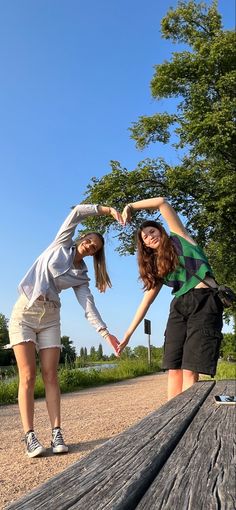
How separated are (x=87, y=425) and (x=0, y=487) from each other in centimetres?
320

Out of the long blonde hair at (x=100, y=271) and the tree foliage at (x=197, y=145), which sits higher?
the tree foliage at (x=197, y=145)

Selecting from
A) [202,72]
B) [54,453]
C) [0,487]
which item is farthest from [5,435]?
[202,72]

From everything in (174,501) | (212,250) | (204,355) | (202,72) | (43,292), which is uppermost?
(202,72)

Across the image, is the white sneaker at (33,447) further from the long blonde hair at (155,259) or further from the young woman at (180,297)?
the long blonde hair at (155,259)

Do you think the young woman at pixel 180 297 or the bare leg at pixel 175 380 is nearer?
the young woman at pixel 180 297

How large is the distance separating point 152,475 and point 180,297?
2.35 m

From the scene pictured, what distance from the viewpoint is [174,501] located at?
1121mm

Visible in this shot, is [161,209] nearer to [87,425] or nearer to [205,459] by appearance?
[205,459]

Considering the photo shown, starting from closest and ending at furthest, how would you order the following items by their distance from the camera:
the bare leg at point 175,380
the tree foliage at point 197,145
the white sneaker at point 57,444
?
the bare leg at point 175,380
the white sneaker at point 57,444
the tree foliage at point 197,145

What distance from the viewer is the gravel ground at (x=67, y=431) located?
11.3 feet

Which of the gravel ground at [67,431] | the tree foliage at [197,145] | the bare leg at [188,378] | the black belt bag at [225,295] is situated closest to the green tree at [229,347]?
the tree foliage at [197,145]

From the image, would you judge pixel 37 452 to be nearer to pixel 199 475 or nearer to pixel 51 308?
pixel 51 308

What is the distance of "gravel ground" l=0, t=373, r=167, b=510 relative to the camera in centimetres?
345

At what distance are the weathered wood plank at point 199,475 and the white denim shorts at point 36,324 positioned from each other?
213cm
